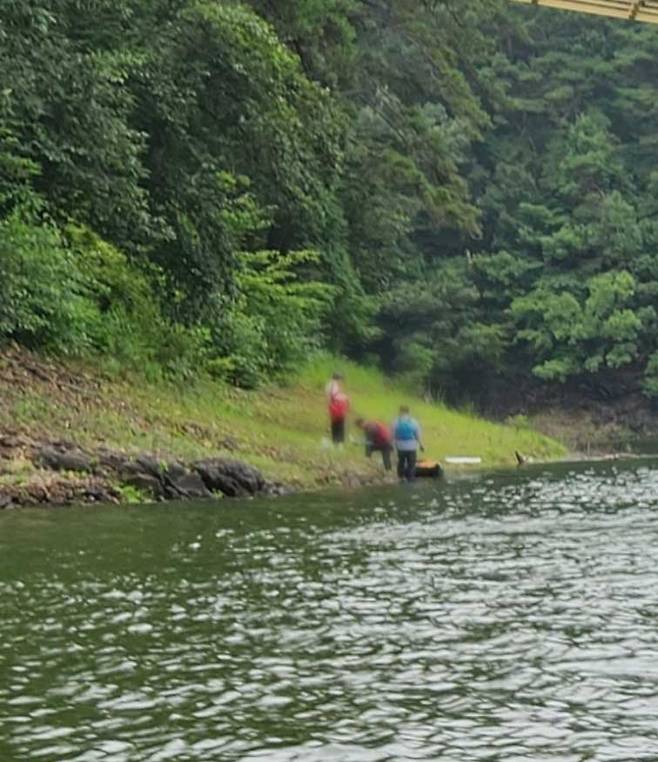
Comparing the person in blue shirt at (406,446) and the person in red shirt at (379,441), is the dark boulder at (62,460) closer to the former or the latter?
the person in blue shirt at (406,446)

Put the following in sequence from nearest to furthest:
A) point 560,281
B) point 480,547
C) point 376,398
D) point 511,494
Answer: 1. point 480,547
2. point 511,494
3. point 376,398
4. point 560,281

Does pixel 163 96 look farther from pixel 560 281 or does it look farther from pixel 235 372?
pixel 560 281

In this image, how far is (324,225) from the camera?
1641 inches

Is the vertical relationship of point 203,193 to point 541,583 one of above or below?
above

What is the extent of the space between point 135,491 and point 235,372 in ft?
41.2

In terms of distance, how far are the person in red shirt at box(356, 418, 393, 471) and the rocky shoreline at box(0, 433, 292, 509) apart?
517cm

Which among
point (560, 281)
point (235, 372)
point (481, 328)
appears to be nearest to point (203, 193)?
point (235, 372)

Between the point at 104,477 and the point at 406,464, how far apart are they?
7533 mm

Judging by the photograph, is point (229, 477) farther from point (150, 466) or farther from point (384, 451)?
point (384, 451)

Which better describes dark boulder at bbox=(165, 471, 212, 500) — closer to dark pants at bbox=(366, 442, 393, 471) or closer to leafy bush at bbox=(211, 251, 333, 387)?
dark pants at bbox=(366, 442, 393, 471)

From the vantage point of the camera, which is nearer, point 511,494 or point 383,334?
point 511,494

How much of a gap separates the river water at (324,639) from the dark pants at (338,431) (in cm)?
905

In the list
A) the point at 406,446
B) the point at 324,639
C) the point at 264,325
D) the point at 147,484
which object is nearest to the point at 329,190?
the point at 264,325

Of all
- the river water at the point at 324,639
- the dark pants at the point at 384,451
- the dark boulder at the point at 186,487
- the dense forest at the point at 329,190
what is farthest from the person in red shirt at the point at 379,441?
the river water at the point at 324,639
